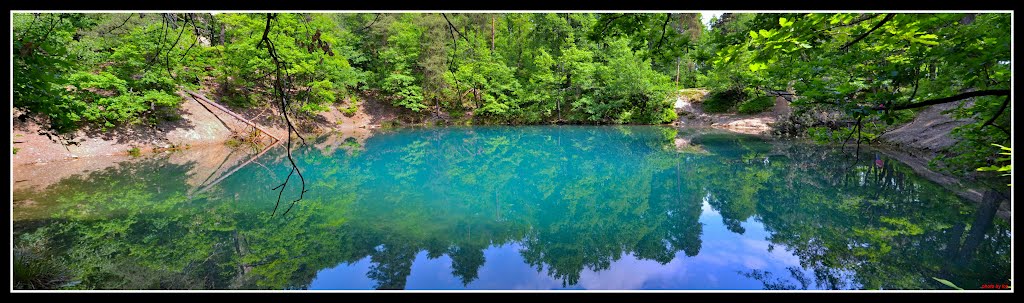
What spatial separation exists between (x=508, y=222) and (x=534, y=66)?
2416 centimetres

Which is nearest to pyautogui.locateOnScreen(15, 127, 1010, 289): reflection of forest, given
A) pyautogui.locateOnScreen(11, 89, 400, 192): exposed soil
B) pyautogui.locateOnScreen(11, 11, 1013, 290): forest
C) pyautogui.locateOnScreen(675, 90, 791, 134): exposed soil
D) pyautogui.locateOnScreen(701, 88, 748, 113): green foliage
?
pyautogui.locateOnScreen(11, 11, 1013, 290): forest

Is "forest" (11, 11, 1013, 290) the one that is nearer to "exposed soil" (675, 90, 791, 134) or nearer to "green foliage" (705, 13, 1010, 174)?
"green foliage" (705, 13, 1010, 174)

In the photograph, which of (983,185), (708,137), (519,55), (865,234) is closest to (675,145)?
(708,137)

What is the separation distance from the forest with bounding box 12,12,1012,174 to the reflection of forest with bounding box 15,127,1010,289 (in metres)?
1.17

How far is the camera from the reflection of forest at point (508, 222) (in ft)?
15.6

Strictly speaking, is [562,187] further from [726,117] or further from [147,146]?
[726,117]

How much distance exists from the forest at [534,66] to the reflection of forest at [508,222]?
117 cm

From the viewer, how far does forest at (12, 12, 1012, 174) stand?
2.98 meters

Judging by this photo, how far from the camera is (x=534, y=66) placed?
29.9 metres

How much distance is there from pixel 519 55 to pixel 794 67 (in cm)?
2620

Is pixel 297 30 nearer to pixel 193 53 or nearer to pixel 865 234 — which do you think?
pixel 193 53

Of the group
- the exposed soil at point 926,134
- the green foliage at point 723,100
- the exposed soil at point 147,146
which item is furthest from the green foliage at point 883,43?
the green foliage at point 723,100

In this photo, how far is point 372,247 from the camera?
5.58m

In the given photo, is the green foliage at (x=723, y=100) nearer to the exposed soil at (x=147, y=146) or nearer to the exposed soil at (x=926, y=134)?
the exposed soil at (x=926, y=134)
